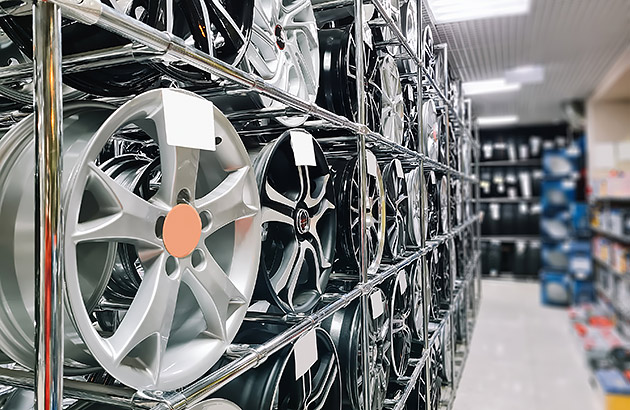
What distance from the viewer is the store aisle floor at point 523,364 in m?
3.87

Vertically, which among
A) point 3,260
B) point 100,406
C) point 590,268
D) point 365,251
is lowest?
point 590,268

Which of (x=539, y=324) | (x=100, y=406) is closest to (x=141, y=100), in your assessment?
(x=100, y=406)

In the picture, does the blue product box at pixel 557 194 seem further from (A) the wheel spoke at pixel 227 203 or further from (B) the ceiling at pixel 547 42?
(A) the wheel spoke at pixel 227 203

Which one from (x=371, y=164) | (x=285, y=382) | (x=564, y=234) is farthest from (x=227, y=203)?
(x=564, y=234)

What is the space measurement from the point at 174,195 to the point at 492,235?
9.37m

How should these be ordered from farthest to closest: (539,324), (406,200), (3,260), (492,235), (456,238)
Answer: (492,235) < (539,324) < (456,238) < (406,200) < (3,260)

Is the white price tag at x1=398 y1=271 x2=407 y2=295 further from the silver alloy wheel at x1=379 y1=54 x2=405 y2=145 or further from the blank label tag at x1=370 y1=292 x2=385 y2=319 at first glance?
the silver alloy wheel at x1=379 y1=54 x2=405 y2=145

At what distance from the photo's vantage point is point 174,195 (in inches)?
33.5

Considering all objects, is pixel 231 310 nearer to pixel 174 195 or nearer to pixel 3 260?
pixel 174 195

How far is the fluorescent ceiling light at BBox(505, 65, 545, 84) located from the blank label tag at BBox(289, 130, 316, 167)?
429cm

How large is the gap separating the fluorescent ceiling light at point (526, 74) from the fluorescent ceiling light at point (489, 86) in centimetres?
8

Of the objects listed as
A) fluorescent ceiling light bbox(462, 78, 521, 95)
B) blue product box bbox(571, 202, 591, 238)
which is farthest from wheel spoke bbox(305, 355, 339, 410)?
blue product box bbox(571, 202, 591, 238)

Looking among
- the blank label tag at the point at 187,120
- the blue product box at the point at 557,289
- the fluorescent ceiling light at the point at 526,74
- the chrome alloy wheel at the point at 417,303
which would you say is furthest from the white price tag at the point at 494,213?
the blank label tag at the point at 187,120

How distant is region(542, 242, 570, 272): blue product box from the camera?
7.91m
